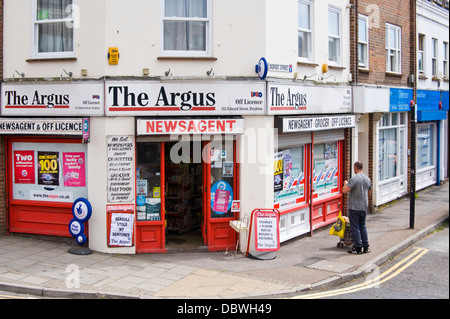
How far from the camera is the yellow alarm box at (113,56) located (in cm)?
1055

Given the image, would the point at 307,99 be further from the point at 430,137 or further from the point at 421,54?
the point at 430,137

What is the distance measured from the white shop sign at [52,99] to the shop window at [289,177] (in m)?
4.21

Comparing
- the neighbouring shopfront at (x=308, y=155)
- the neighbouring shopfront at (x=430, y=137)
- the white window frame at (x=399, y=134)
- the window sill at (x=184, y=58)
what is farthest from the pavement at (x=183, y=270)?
the neighbouring shopfront at (x=430, y=137)

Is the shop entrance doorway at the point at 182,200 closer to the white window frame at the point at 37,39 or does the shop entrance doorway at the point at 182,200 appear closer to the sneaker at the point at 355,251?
the white window frame at the point at 37,39

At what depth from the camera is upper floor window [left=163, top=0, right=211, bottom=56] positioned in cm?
1095

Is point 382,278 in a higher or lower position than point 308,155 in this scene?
lower

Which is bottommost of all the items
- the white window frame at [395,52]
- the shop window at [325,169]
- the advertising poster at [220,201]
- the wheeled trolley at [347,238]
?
the wheeled trolley at [347,238]

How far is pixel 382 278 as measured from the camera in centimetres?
965

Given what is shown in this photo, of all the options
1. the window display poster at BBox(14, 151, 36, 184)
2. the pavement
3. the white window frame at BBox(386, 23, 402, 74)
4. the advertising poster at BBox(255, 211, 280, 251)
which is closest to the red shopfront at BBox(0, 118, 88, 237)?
the window display poster at BBox(14, 151, 36, 184)

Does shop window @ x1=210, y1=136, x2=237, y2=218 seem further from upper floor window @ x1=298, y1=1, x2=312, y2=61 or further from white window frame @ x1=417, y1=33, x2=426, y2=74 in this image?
white window frame @ x1=417, y1=33, x2=426, y2=74

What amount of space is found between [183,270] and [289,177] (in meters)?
3.96

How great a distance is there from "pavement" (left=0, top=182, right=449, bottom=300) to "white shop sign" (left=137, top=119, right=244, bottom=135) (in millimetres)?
2605

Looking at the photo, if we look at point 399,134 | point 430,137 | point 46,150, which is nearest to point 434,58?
point 430,137

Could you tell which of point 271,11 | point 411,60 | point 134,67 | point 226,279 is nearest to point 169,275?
point 226,279
